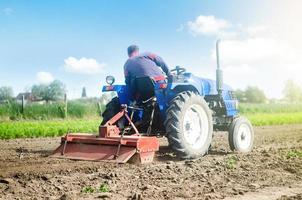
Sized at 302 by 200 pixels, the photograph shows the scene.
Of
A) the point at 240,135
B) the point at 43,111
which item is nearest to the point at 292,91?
the point at 43,111

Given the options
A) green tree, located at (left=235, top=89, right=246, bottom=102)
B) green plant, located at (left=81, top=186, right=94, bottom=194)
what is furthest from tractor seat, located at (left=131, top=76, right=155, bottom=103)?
green tree, located at (left=235, top=89, right=246, bottom=102)

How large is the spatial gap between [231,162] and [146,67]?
222 centimetres

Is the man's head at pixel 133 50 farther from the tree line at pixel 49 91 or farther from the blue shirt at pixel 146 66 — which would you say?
the tree line at pixel 49 91

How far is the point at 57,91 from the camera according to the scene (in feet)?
229

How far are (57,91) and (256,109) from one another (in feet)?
129

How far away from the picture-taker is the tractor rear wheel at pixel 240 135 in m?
8.40

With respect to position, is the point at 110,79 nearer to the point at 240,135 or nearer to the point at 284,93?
the point at 240,135

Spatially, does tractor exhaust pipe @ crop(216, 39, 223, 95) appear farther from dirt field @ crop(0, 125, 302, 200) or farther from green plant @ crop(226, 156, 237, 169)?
dirt field @ crop(0, 125, 302, 200)

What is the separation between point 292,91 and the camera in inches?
4311

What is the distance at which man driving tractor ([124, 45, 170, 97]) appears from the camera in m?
7.43

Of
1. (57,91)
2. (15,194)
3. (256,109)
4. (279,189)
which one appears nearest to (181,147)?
(279,189)

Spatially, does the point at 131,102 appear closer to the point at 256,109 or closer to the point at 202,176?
the point at 202,176

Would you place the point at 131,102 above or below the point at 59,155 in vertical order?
above

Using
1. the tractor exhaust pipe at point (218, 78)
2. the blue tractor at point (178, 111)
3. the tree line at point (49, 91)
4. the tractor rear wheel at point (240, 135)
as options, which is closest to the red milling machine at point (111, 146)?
the blue tractor at point (178, 111)
